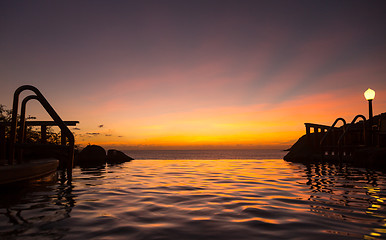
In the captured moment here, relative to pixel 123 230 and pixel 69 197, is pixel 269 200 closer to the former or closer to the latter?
pixel 123 230

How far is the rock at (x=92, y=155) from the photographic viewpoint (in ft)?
55.4

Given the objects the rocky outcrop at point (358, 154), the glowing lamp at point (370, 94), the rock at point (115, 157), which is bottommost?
the rock at point (115, 157)

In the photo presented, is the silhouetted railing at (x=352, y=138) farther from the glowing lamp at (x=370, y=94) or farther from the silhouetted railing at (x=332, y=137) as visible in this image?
the glowing lamp at (x=370, y=94)

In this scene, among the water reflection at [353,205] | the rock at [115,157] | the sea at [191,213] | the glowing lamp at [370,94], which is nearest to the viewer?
the sea at [191,213]

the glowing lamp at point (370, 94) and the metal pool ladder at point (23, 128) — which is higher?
the glowing lamp at point (370, 94)

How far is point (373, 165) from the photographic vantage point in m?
11.2

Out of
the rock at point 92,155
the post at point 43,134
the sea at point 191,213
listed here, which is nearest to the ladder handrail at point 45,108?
the sea at point 191,213

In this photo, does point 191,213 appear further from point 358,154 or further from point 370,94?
→ point 370,94

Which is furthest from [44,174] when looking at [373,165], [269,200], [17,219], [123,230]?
[373,165]

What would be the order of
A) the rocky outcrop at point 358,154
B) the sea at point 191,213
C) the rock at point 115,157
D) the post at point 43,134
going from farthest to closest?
the rock at point 115,157
the post at point 43,134
the rocky outcrop at point 358,154
the sea at point 191,213

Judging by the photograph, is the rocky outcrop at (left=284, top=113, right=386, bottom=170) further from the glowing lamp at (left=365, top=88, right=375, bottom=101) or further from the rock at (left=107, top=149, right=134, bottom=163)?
the rock at (left=107, top=149, right=134, bottom=163)

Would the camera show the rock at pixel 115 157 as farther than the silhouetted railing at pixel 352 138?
Yes

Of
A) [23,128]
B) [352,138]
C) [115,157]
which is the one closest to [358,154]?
[352,138]

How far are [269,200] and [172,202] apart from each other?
5.98ft
